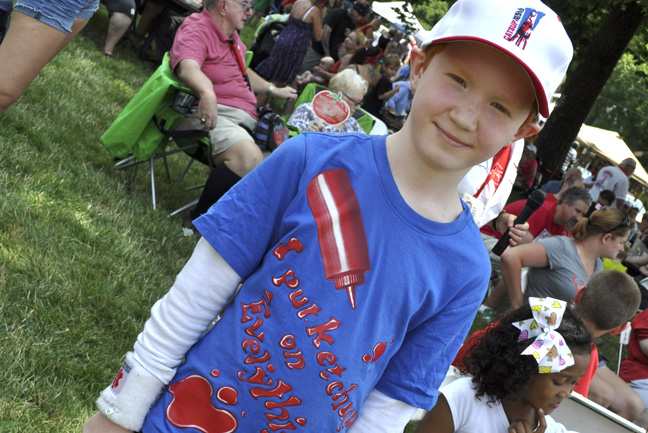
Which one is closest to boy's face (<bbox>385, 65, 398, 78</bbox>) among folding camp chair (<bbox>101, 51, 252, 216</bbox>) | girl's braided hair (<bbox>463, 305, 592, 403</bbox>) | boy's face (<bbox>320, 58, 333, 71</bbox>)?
boy's face (<bbox>320, 58, 333, 71</bbox>)

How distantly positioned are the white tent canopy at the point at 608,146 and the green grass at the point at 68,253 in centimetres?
2074

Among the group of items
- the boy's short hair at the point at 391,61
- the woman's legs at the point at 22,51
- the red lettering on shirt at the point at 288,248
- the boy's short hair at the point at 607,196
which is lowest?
the boy's short hair at the point at 607,196

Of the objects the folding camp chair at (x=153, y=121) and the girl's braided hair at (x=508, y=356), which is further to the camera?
the folding camp chair at (x=153, y=121)

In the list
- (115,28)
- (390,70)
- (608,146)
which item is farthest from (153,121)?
(608,146)

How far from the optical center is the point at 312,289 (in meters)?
1.34

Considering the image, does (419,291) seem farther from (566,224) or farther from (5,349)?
(566,224)

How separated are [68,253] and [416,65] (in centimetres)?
288

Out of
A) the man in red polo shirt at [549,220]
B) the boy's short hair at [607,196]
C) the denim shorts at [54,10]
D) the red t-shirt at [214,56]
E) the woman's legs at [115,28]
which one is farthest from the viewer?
the boy's short hair at [607,196]

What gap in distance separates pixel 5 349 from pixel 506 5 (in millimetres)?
2396

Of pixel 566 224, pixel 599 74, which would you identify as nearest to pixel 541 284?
pixel 566 224

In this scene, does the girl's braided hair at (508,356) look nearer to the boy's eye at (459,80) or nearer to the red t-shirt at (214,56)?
the boy's eye at (459,80)

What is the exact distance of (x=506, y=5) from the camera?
130cm

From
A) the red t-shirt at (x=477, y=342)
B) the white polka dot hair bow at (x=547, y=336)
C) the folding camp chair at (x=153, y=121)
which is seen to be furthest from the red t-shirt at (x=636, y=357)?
the folding camp chair at (x=153, y=121)

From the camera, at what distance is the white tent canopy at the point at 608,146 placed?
24.2 meters
